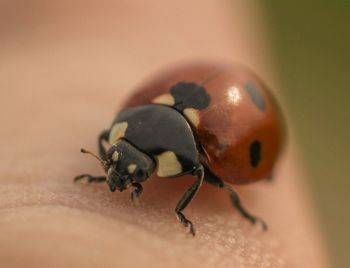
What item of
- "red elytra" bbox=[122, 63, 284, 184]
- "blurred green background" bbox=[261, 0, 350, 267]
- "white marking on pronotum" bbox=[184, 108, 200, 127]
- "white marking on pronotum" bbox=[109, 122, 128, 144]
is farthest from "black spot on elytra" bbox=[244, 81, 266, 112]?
"blurred green background" bbox=[261, 0, 350, 267]

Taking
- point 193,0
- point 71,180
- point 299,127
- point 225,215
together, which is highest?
point 193,0

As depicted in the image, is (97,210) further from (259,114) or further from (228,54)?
(228,54)

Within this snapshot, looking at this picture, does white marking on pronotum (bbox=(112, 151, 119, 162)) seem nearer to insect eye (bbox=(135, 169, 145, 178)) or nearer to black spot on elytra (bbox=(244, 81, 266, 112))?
insect eye (bbox=(135, 169, 145, 178))

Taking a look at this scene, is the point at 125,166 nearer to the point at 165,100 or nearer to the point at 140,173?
the point at 140,173

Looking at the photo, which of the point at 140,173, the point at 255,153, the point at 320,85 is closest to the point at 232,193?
the point at 255,153

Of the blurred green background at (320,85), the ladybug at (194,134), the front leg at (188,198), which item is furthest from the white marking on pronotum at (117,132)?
the blurred green background at (320,85)

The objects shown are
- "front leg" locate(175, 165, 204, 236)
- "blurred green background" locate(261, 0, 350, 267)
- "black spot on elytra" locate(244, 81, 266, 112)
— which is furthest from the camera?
"blurred green background" locate(261, 0, 350, 267)

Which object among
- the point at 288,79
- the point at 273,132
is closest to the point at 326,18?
the point at 288,79
